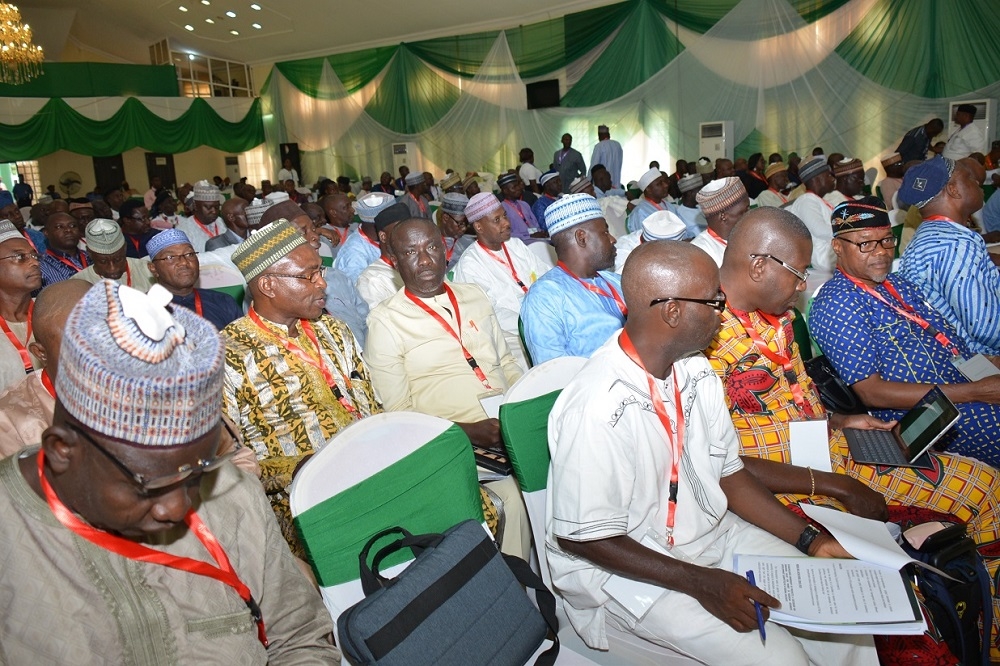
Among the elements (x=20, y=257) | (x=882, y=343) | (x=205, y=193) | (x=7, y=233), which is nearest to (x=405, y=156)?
(x=205, y=193)

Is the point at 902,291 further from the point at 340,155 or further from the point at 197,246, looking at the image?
the point at 340,155

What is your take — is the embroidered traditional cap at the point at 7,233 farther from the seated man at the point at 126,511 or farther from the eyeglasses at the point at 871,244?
the eyeglasses at the point at 871,244

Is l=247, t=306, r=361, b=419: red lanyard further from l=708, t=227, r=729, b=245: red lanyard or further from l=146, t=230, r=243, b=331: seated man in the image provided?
l=708, t=227, r=729, b=245: red lanyard

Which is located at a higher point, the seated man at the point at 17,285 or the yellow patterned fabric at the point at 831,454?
the seated man at the point at 17,285

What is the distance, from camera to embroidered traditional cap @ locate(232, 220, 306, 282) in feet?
8.96

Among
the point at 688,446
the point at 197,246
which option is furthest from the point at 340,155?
the point at 688,446

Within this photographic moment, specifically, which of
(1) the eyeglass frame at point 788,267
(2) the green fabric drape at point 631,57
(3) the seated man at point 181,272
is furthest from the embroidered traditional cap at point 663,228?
(2) the green fabric drape at point 631,57

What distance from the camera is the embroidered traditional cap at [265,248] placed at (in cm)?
273

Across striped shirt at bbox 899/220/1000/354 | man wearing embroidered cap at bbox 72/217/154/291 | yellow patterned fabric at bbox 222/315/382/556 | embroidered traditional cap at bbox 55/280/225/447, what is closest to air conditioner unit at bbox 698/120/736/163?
striped shirt at bbox 899/220/1000/354

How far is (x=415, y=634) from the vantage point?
1.56 m

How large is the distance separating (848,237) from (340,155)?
17.8m

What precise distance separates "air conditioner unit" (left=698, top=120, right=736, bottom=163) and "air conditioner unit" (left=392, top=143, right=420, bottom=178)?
751cm

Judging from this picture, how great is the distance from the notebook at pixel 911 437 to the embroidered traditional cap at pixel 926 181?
1.36 meters

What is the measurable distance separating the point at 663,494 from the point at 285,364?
1.48 meters
